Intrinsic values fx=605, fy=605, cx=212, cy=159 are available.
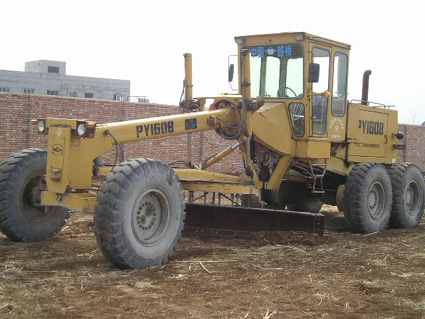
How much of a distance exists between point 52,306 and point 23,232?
9.49ft

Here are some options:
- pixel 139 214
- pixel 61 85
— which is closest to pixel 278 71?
pixel 139 214

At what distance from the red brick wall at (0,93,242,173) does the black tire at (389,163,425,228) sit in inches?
366

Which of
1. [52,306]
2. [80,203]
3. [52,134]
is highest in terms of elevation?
[52,134]

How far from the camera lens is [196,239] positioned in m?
8.59

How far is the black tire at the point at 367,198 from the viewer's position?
376 inches

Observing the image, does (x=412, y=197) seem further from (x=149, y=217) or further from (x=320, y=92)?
(x=149, y=217)

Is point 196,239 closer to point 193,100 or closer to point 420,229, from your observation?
point 193,100

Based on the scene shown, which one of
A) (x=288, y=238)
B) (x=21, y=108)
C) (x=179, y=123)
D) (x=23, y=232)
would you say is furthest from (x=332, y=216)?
(x=21, y=108)

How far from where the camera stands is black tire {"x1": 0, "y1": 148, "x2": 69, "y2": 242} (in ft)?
24.7

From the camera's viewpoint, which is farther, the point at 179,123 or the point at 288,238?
the point at 288,238

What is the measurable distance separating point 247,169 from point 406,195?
12.2 feet

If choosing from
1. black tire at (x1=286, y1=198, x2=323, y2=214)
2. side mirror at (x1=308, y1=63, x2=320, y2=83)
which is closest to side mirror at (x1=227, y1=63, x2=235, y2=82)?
side mirror at (x1=308, y1=63, x2=320, y2=83)

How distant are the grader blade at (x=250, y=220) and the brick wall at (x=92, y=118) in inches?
379

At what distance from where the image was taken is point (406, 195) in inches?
432
